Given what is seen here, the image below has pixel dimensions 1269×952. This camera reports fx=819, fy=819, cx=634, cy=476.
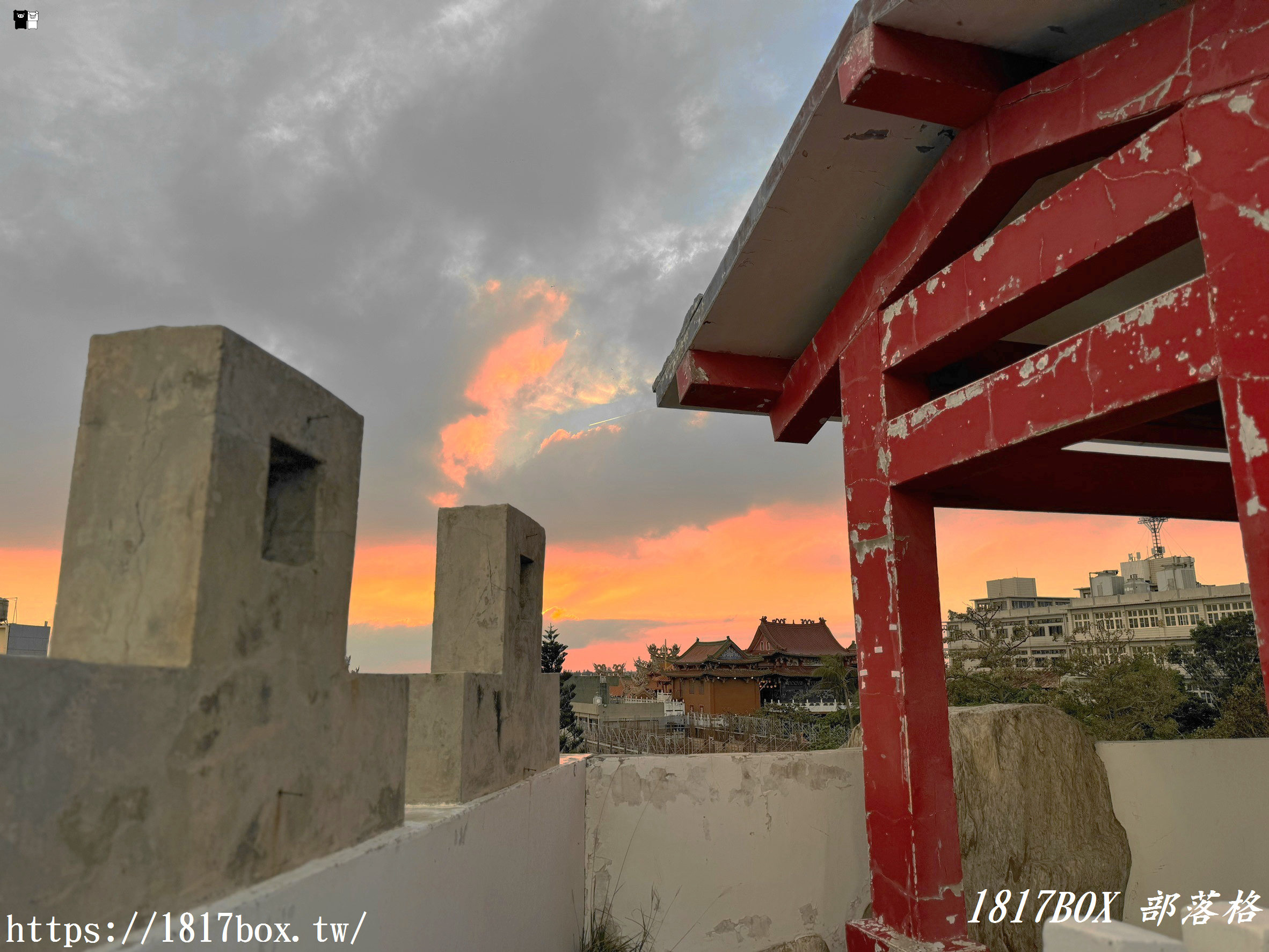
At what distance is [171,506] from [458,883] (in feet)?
5.50

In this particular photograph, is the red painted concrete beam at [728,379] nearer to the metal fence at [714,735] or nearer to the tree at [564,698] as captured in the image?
the tree at [564,698]

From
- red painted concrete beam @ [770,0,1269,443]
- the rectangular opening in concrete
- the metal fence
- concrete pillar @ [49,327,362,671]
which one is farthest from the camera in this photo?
the metal fence

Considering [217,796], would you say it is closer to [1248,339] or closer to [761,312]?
[1248,339]

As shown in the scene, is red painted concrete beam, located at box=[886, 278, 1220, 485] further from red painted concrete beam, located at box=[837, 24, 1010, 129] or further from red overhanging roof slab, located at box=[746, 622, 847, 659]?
red overhanging roof slab, located at box=[746, 622, 847, 659]

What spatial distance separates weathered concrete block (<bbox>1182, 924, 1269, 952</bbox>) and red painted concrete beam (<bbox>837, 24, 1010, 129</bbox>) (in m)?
2.97

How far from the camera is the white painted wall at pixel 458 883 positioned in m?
1.90

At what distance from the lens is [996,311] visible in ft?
11.0

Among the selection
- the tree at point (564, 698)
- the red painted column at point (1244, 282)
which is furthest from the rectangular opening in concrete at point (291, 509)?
the tree at point (564, 698)

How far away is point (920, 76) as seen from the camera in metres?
3.27

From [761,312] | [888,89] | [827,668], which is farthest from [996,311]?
[827,668]

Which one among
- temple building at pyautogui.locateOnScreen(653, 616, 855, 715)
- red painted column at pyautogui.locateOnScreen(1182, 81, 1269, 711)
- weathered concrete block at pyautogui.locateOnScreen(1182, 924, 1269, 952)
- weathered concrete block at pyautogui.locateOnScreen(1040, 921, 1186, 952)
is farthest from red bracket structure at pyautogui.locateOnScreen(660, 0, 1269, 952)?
temple building at pyautogui.locateOnScreen(653, 616, 855, 715)

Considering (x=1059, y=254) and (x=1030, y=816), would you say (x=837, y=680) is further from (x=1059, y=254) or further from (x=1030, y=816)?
(x=1059, y=254)

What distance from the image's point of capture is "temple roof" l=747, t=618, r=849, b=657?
31.2 metres

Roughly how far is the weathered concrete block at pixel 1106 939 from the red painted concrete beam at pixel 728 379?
13.5 feet
